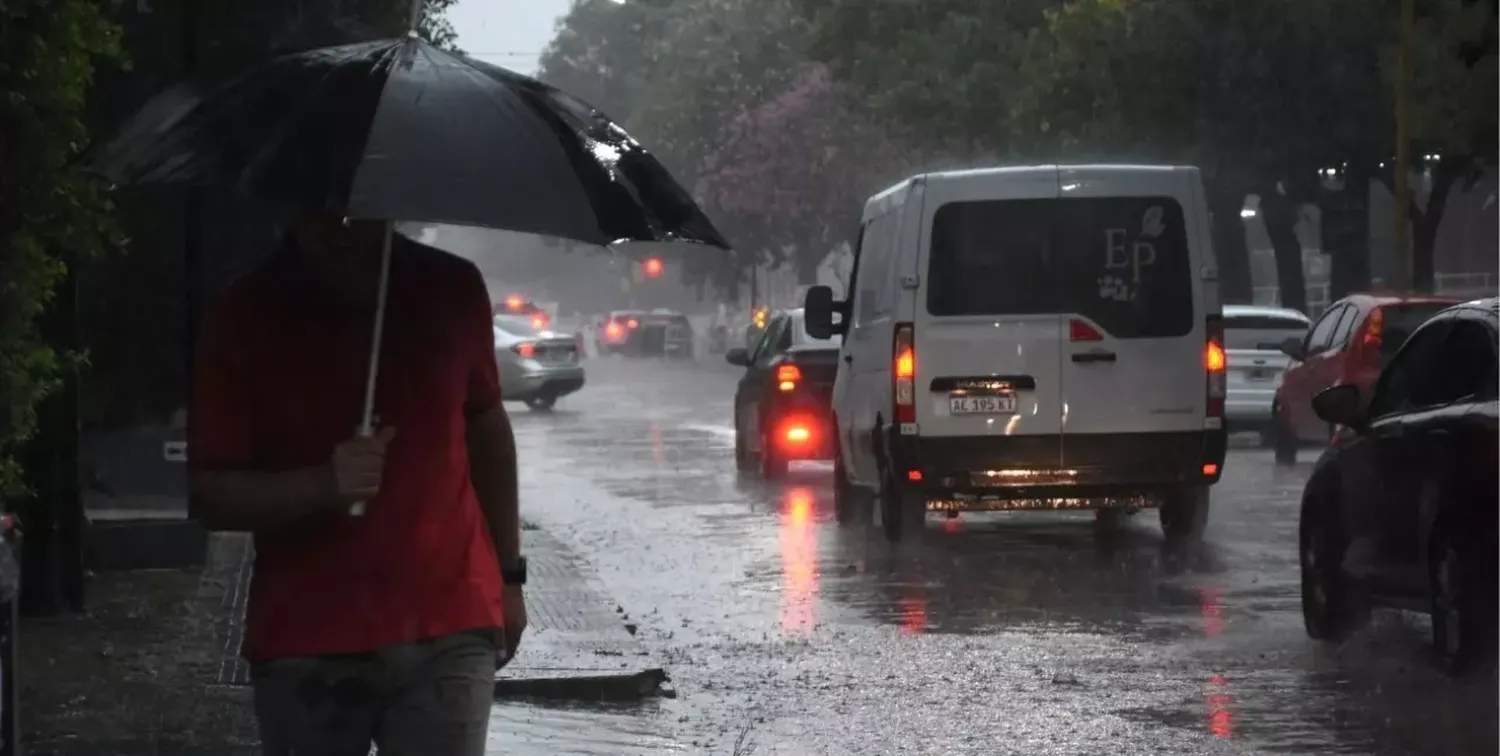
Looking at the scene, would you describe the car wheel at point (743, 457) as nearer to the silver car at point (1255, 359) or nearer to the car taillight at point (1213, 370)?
the silver car at point (1255, 359)

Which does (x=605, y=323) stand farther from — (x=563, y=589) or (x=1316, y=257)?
(x=563, y=589)

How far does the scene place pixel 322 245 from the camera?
475 centimetres

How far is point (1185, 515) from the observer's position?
16.6 metres

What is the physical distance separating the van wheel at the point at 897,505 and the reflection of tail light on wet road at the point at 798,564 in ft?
1.74

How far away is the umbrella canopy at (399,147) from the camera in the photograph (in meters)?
4.66

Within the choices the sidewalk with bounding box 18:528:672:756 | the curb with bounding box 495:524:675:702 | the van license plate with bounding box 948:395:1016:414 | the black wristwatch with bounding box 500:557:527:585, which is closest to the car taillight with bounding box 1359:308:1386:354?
the van license plate with bounding box 948:395:1016:414

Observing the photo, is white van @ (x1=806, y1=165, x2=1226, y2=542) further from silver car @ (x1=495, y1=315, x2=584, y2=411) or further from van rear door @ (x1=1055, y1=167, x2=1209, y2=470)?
silver car @ (x1=495, y1=315, x2=584, y2=411)

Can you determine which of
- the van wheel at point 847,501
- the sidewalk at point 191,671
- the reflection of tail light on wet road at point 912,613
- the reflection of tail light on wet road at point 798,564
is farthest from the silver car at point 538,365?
the reflection of tail light on wet road at point 912,613

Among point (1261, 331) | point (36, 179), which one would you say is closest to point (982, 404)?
point (36, 179)

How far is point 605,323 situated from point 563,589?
232 feet

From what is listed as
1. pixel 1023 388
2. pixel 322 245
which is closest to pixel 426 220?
pixel 322 245

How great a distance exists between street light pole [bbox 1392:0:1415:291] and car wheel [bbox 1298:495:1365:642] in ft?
56.4

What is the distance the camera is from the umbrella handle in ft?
14.9

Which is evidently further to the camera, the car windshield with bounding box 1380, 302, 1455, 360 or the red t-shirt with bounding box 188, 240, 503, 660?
the car windshield with bounding box 1380, 302, 1455, 360
